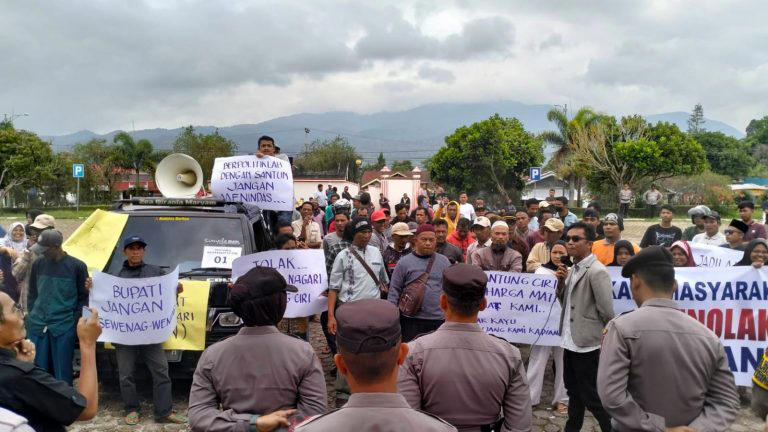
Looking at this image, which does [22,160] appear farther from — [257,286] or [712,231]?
[257,286]

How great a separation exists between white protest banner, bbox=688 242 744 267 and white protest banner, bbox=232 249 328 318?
4610mm

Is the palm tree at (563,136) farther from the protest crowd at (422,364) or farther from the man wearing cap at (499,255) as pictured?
the protest crowd at (422,364)

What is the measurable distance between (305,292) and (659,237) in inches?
202

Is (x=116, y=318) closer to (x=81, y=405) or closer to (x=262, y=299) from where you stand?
(x=81, y=405)

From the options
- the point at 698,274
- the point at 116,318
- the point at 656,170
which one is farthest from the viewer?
the point at 656,170

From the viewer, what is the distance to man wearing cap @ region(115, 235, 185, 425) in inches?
216

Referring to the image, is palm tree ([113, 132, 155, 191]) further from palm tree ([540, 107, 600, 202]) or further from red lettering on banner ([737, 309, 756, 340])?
red lettering on banner ([737, 309, 756, 340])

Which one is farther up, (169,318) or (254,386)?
(254,386)

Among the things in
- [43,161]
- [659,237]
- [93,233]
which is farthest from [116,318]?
[43,161]

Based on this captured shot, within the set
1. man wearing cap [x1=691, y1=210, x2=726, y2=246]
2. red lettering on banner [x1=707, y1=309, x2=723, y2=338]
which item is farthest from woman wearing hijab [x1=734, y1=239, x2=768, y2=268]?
man wearing cap [x1=691, y1=210, x2=726, y2=246]

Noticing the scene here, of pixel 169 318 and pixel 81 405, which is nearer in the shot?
pixel 81 405

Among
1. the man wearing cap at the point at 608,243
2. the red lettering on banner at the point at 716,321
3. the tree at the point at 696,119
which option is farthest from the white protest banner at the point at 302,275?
the tree at the point at 696,119

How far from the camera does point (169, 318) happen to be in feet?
17.8

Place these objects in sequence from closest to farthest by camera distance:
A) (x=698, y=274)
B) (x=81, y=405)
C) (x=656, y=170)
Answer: (x=81, y=405), (x=698, y=274), (x=656, y=170)
